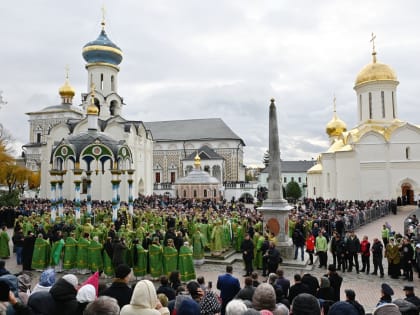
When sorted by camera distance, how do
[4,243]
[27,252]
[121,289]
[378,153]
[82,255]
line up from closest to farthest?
[121,289] → [82,255] → [27,252] → [4,243] → [378,153]

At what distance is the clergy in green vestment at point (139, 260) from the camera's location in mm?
9414

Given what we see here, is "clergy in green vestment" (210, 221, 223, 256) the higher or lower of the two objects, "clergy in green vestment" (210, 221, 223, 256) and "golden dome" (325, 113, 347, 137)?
the lower

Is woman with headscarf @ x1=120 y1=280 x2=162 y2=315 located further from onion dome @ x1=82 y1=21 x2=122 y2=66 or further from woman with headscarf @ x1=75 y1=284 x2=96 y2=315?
onion dome @ x1=82 y1=21 x2=122 y2=66

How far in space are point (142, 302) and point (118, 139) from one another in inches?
1255

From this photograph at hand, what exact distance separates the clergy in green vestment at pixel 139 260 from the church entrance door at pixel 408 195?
26.1 meters

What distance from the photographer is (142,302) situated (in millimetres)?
3307

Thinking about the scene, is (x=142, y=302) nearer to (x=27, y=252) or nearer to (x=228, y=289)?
(x=228, y=289)

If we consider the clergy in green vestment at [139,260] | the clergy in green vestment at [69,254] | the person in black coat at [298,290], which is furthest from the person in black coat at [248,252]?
the clergy in green vestment at [69,254]

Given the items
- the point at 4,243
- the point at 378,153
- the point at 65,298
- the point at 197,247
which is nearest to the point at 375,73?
the point at 378,153

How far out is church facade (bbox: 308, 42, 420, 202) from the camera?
28.1 meters

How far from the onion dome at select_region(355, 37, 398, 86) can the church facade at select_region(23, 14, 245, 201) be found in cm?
2214

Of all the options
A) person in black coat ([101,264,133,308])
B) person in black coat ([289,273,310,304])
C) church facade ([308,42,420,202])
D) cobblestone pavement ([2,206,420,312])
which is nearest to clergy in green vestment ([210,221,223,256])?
cobblestone pavement ([2,206,420,312])

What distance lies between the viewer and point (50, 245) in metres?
10.6

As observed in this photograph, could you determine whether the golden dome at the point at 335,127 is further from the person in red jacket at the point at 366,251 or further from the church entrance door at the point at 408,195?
the person in red jacket at the point at 366,251
